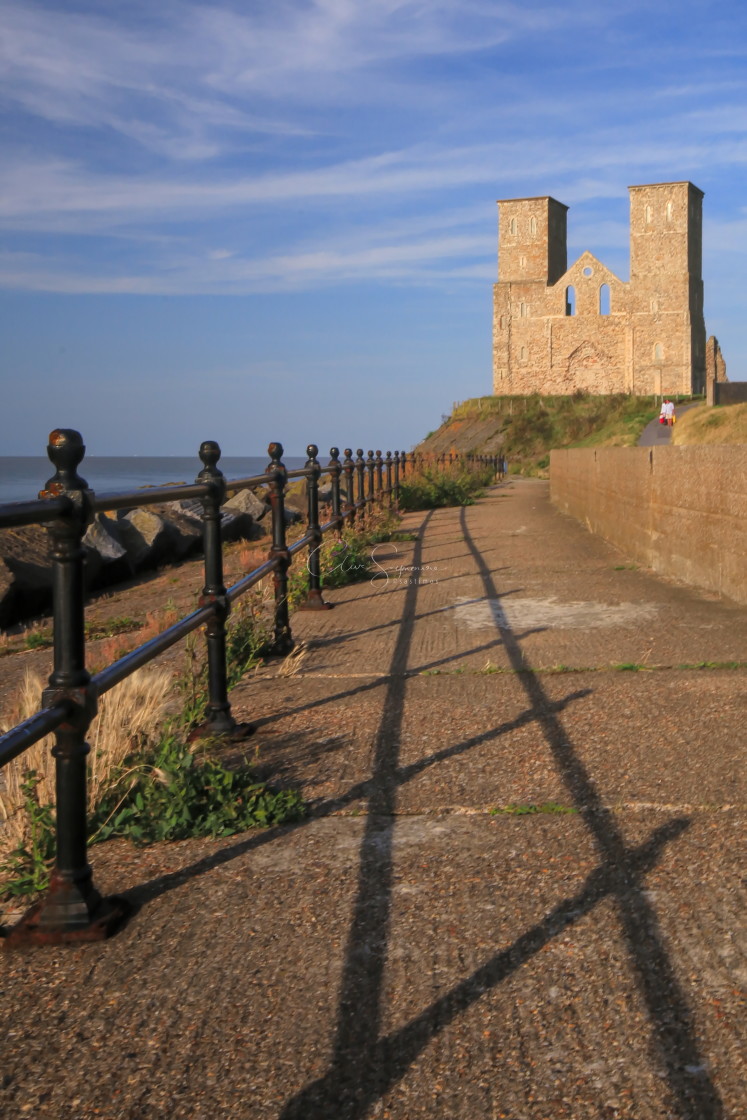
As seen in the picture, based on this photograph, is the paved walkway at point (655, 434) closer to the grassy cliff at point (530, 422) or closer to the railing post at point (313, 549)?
the grassy cliff at point (530, 422)

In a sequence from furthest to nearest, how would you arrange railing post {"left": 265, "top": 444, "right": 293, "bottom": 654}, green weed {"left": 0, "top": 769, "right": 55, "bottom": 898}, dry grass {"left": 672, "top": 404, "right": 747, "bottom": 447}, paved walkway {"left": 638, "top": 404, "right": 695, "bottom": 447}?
paved walkway {"left": 638, "top": 404, "right": 695, "bottom": 447}
dry grass {"left": 672, "top": 404, "right": 747, "bottom": 447}
railing post {"left": 265, "top": 444, "right": 293, "bottom": 654}
green weed {"left": 0, "top": 769, "right": 55, "bottom": 898}

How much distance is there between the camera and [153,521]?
1488cm

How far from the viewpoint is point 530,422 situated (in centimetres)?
6600

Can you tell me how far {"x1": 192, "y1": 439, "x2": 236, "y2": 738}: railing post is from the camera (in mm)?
4031

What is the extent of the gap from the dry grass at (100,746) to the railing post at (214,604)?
0.19 meters

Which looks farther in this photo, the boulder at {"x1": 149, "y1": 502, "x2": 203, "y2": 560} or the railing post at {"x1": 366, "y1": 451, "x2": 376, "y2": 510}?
the boulder at {"x1": 149, "y1": 502, "x2": 203, "y2": 560}

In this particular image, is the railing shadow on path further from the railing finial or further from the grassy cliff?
the grassy cliff

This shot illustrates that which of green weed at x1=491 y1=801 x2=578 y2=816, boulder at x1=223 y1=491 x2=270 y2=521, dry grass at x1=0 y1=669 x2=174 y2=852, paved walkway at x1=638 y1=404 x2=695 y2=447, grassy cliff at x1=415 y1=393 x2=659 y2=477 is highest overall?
grassy cliff at x1=415 y1=393 x2=659 y2=477

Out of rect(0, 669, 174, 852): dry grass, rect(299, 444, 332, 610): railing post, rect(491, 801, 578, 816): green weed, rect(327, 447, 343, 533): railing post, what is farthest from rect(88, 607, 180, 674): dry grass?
rect(491, 801, 578, 816): green weed

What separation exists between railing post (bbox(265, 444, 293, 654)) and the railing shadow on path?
2.31m

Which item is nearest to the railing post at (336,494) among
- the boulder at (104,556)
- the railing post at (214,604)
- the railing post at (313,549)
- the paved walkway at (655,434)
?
the railing post at (313,549)

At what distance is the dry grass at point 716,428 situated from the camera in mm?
18453

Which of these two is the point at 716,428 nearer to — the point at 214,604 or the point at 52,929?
the point at 214,604

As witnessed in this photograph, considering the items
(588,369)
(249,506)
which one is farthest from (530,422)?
(249,506)
